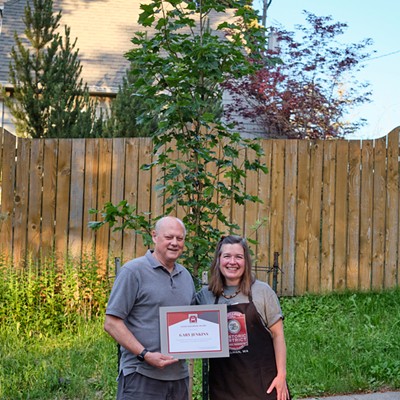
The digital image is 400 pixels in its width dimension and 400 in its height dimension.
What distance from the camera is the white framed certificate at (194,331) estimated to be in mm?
3084

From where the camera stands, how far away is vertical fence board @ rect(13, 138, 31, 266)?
7.27m

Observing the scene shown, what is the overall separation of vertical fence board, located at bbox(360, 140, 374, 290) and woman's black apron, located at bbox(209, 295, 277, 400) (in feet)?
15.1

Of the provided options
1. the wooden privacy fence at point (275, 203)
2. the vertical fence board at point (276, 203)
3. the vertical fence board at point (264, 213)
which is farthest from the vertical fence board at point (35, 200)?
the vertical fence board at point (276, 203)

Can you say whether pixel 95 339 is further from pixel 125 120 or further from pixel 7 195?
pixel 125 120

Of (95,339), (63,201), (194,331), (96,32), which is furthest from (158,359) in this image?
(96,32)

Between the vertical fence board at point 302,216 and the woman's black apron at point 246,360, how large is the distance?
169 inches

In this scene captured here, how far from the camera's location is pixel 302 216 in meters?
7.52

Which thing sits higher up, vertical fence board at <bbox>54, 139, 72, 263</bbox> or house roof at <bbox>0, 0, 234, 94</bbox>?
house roof at <bbox>0, 0, 234, 94</bbox>

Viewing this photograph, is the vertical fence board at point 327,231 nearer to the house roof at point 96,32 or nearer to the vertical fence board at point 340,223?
the vertical fence board at point 340,223

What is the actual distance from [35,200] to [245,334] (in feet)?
15.3

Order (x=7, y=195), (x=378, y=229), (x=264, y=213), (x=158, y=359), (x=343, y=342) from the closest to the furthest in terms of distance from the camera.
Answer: (x=158, y=359)
(x=343, y=342)
(x=7, y=195)
(x=264, y=213)
(x=378, y=229)

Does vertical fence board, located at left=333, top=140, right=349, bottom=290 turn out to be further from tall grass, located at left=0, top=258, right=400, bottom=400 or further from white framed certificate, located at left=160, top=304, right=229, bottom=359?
white framed certificate, located at left=160, top=304, right=229, bottom=359

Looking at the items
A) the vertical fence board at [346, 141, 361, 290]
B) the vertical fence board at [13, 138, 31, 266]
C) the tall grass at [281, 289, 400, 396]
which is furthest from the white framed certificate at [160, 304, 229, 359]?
the vertical fence board at [346, 141, 361, 290]

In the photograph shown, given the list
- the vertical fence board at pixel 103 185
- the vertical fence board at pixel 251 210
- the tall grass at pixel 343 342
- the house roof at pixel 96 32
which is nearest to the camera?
the tall grass at pixel 343 342
